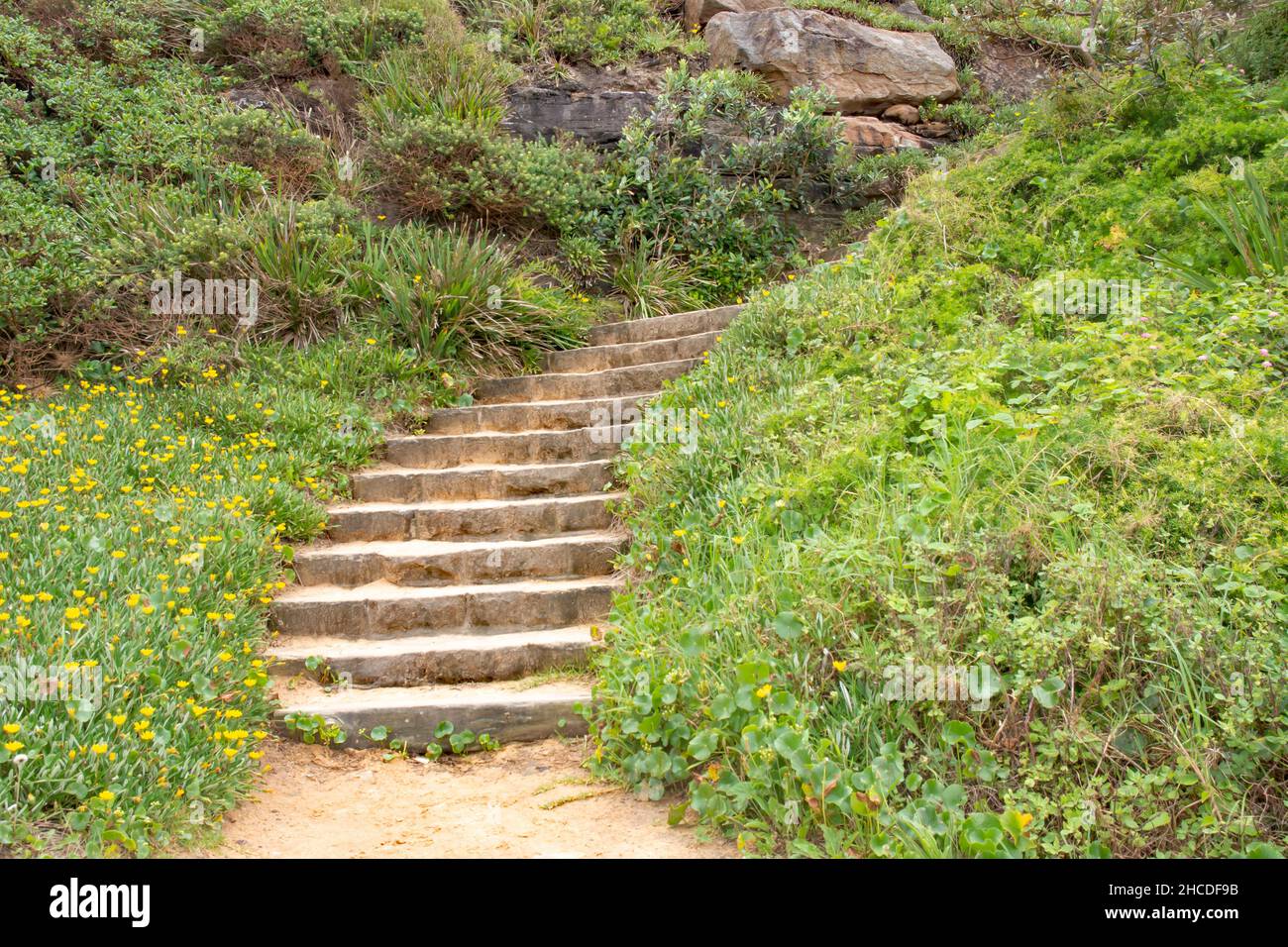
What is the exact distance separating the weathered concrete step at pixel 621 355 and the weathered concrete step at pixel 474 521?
210 centimetres

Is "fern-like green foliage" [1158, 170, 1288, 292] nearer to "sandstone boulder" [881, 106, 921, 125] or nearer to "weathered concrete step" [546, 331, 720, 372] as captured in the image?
"weathered concrete step" [546, 331, 720, 372]

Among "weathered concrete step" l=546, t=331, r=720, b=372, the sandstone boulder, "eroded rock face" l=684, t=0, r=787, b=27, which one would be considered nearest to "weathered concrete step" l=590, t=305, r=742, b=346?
"weathered concrete step" l=546, t=331, r=720, b=372

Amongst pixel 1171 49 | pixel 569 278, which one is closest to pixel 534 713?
pixel 569 278

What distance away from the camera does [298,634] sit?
4.59 m

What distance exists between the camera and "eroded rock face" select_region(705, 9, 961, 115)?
10.3 m

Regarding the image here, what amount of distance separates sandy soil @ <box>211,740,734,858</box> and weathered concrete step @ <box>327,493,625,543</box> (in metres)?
1.72

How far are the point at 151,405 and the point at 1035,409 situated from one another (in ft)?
17.9

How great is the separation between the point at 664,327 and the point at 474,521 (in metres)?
3.07

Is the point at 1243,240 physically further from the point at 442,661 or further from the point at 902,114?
the point at 902,114

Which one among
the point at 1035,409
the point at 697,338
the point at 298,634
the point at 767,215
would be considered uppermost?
the point at 767,215

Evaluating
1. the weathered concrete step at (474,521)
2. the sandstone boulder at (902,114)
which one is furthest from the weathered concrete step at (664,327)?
the sandstone boulder at (902,114)

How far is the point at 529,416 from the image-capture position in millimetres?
6562
